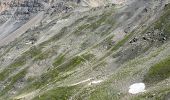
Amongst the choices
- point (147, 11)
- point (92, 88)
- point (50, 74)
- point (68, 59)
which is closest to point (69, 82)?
point (92, 88)

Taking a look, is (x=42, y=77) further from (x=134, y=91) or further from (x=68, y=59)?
(x=134, y=91)

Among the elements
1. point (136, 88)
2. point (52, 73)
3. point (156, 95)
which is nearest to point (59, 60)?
point (52, 73)

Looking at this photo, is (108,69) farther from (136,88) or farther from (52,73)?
(52,73)

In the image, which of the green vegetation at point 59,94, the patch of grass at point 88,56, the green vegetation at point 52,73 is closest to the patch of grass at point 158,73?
the green vegetation at point 59,94

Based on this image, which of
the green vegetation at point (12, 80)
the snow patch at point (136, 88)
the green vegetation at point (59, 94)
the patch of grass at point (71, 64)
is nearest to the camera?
the snow patch at point (136, 88)

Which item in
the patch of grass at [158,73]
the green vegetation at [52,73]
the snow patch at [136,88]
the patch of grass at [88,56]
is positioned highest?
the patch of grass at [158,73]

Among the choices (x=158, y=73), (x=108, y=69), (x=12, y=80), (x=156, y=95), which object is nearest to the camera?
(x=156, y=95)

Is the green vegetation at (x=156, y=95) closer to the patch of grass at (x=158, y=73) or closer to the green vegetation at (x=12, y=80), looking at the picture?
the patch of grass at (x=158, y=73)
